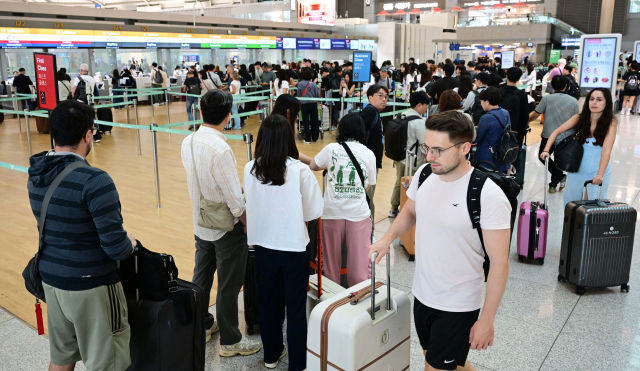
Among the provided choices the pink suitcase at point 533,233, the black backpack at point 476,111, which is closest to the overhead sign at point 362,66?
the black backpack at point 476,111

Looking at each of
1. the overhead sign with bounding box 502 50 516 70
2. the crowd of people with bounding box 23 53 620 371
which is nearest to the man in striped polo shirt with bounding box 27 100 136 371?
the crowd of people with bounding box 23 53 620 371

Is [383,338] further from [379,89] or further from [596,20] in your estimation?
[596,20]

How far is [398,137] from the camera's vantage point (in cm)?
511

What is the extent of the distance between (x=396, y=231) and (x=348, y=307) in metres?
0.40

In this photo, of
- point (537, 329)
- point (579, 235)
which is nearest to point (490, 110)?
point (579, 235)

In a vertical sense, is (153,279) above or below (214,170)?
below

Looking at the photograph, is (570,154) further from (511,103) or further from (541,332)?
(511,103)

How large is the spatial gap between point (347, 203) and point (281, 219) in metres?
0.78

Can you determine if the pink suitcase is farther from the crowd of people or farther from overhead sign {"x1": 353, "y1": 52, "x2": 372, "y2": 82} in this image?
overhead sign {"x1": 353, "y1": 52, "x2": 372, "y2": 82}

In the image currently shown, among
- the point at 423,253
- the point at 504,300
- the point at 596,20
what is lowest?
the point at 504,300

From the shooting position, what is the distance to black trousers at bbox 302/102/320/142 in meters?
10.7

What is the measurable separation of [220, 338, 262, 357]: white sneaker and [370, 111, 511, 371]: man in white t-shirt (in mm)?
1348

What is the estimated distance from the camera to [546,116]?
6.54 metres

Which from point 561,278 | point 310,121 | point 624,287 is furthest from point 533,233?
point 310,121
